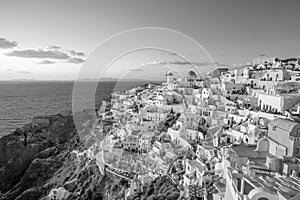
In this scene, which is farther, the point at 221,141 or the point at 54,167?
the point at 54,167

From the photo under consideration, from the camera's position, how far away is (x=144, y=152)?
43.1 feet

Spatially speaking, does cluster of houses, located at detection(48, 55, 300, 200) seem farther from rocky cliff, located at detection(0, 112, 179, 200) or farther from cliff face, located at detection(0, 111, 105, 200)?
cliff face, located at detection(0, 111, 105, 200)

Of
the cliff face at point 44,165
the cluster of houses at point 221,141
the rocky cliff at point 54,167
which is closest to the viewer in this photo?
the cluster of houses at point 221,141

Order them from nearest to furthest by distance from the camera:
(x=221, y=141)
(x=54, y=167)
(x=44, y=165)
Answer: (x=221, y=141)
(x=54, y=167)
(x=44, y=165)

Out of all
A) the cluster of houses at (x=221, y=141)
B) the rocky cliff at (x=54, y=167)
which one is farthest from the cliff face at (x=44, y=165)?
the cluster of houses at (x=221, y=141)

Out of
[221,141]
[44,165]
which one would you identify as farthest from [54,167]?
[221,141]

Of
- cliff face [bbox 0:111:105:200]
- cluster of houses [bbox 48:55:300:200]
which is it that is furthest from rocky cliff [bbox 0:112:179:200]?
cluster of houses [bbox 48:55:300:200]

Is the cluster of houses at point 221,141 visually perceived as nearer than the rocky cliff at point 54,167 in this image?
Yes

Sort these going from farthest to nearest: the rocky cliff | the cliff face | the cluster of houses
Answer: the cliff face
the rocky cliff
the cluster of houses

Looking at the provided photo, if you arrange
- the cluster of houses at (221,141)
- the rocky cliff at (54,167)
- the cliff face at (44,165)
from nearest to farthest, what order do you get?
the cluster of houses at (221,141) < the rocky cliff at (54,167) < the cliff face at (44,165)

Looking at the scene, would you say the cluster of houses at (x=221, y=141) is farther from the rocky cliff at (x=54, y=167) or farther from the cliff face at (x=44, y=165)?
the cliff face at (x=44, y=165)

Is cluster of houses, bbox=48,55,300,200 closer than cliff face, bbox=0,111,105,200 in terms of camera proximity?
Yes

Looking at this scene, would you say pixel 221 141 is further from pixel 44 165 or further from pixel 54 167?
pixel 44 165

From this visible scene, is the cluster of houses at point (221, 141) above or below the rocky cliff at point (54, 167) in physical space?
above
